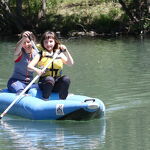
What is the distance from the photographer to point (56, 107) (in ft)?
25.2

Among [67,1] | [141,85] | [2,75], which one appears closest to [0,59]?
[2,75]

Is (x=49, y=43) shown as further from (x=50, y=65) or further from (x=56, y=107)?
(x=56, y=107)

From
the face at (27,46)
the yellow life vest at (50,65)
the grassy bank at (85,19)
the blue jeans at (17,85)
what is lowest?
the grassy bank at (85,19)

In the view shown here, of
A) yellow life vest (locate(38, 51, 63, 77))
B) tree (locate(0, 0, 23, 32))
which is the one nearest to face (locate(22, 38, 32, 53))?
yellow life vest (locate(38, 51, 63, 77))

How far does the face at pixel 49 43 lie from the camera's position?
8109 mm

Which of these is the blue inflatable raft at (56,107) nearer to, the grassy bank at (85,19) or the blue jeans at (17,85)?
the blue jeans at (17,85)

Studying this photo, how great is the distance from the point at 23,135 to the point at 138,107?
2.19 m

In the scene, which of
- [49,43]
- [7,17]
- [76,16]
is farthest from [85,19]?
[49,43]

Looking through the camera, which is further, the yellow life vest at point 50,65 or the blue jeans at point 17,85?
the blue jeans at point 17,85

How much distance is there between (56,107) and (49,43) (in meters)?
1.00

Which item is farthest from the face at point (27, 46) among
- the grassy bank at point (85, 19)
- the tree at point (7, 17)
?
the tree at point (7, 17)

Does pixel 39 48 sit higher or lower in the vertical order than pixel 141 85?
higher

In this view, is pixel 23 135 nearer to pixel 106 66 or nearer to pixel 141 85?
pixel 141 85

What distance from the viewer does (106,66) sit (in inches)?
527
